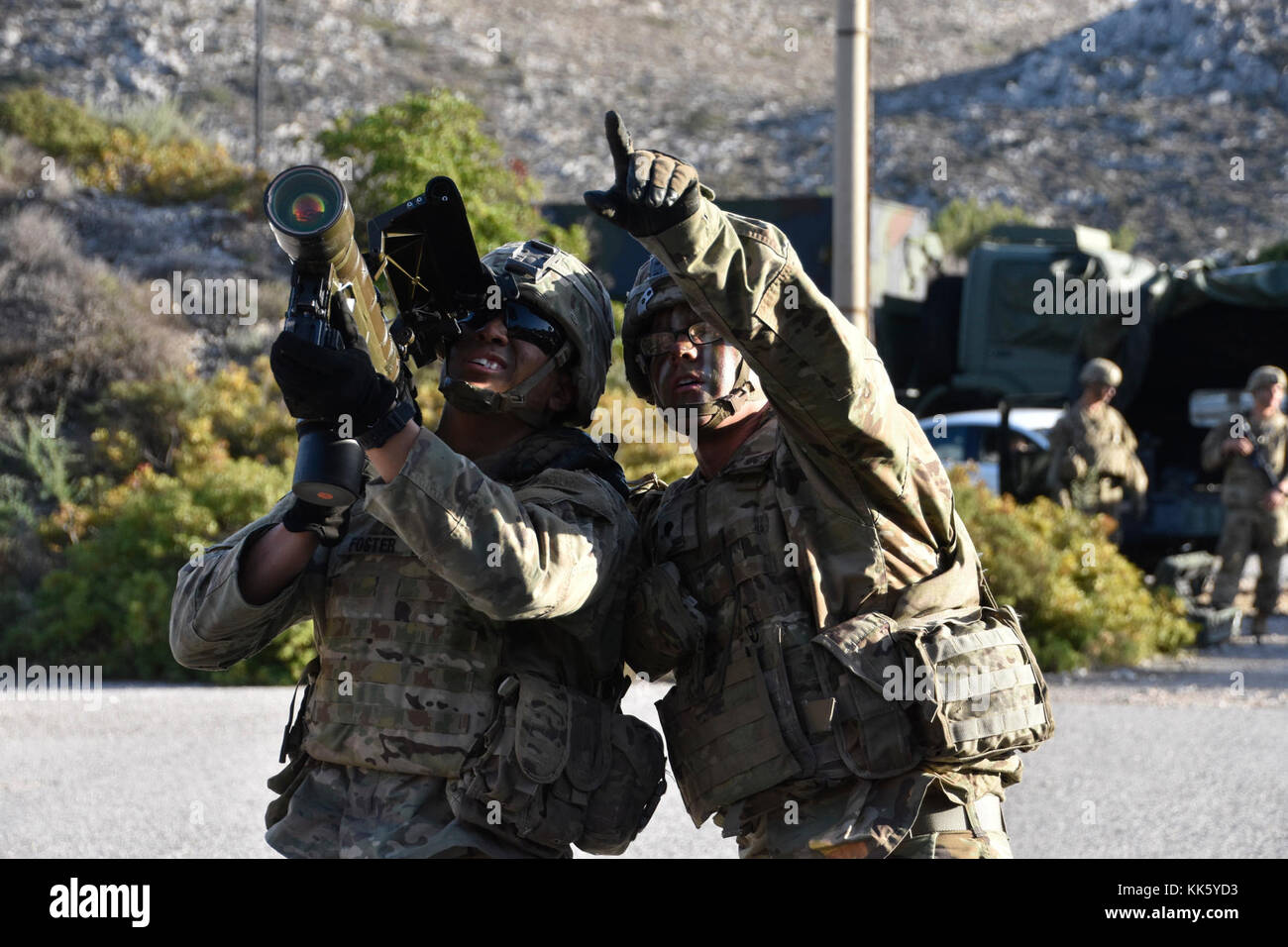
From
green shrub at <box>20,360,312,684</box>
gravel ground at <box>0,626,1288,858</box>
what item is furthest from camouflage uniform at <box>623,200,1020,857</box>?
green shrub at <box>20,360,312,684</box>

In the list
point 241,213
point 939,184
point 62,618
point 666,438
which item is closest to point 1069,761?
point 666,438

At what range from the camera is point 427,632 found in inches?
123

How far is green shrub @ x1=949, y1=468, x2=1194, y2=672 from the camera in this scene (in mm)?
10031

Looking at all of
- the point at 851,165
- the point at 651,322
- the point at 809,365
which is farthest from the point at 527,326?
the point at 851,165

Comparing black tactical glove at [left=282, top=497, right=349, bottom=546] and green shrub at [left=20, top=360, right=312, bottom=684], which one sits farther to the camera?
green shrub at [left=20, top=360, right=312, bottom=684]

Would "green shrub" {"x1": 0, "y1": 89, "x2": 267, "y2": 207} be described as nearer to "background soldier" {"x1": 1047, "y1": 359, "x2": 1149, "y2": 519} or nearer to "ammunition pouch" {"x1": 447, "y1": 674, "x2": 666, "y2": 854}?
"background soldier" {"x1": 1047, "y1": 359, "x2": 1149, "y2": 519}

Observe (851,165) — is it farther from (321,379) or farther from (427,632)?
(321,379)

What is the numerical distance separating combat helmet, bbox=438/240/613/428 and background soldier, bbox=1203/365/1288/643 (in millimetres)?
9659

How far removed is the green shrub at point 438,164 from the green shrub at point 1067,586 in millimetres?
6929

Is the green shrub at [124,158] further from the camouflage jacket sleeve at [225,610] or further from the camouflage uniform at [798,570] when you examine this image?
the camouflage uniform at [798,570]

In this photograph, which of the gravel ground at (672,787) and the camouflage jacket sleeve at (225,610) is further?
the gravel ground at (672,787)

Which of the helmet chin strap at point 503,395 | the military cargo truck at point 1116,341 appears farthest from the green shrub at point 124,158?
the helmet chin strap at point 503,395

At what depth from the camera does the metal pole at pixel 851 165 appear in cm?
729
